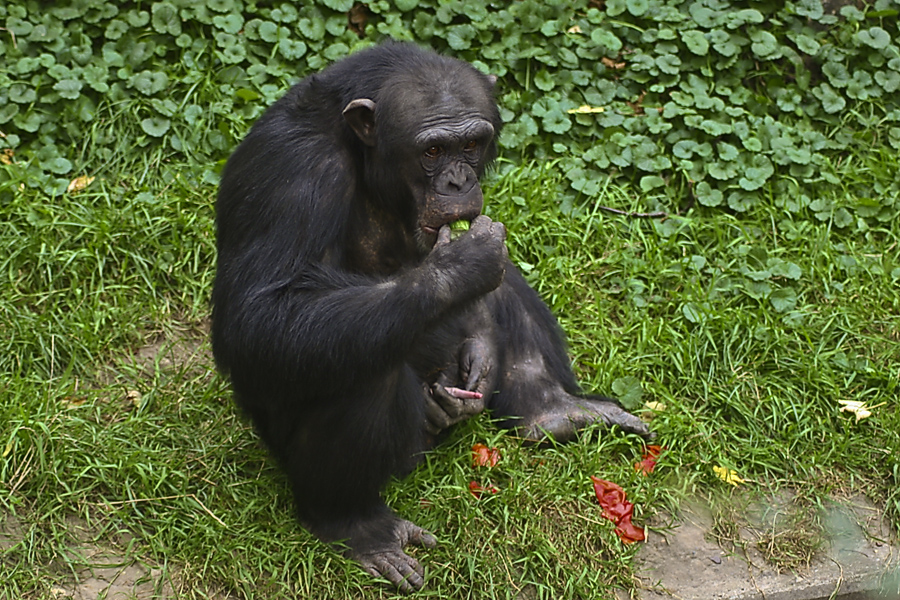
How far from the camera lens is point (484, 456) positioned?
5.98m

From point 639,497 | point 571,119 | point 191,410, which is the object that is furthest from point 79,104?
point 639,497

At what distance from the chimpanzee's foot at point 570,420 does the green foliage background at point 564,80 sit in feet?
7.32

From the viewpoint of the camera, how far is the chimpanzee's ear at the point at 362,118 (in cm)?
509

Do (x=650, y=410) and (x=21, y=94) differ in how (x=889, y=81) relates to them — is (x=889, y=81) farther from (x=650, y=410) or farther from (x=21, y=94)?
(x=21, y=94)

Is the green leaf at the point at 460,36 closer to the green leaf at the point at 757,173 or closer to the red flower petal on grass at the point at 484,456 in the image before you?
the green leaf at the point at 757,173

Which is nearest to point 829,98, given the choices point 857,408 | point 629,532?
point 857,408

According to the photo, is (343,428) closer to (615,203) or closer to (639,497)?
(639,497)

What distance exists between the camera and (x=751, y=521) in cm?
590

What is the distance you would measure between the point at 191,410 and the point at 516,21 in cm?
436

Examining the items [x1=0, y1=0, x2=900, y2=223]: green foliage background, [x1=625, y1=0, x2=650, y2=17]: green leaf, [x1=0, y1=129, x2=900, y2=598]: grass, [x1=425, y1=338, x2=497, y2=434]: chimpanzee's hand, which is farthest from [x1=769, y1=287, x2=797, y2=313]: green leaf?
[x1=625, y1=0, x2=650, y2=17]: green leaf

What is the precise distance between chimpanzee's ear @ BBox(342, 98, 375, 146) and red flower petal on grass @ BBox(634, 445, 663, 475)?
2404 millimetres

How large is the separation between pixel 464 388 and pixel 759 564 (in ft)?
6.03

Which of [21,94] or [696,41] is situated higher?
[696,41]

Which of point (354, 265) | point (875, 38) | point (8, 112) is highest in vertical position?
point (875, 38)
